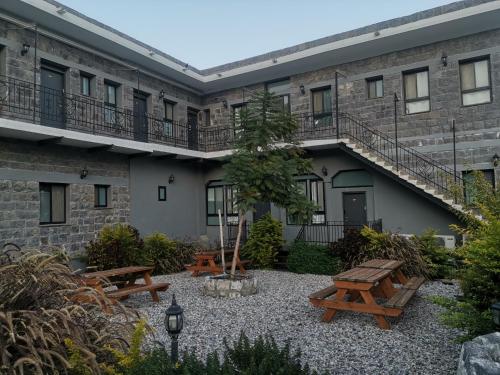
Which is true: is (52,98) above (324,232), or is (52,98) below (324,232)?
above

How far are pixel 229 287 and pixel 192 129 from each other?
29.9 feet

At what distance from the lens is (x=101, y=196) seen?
12180 millimetres

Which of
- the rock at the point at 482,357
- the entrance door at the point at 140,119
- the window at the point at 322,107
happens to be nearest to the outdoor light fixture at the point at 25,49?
the entrance door at the point at 140,119

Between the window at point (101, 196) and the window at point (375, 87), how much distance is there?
9.07 m

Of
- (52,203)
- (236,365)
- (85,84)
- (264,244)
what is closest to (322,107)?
(264,244)

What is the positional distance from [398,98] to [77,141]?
960cm

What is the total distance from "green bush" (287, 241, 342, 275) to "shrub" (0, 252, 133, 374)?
6963 millimetres

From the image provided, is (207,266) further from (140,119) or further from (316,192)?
(140,119)

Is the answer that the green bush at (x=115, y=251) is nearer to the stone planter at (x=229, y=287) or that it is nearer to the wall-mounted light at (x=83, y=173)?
the wall-mounted light at (x=83, y=173)

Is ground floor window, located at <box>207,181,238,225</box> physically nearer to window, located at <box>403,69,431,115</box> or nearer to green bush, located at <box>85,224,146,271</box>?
green bush, located at <box>85,224,146,271</box>

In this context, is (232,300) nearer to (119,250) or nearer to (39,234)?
(119,250)

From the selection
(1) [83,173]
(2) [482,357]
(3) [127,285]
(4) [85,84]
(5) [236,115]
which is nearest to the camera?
(2) [482,357]

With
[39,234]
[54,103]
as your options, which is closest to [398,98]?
[54,103]

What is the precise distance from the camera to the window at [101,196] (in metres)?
12.0
